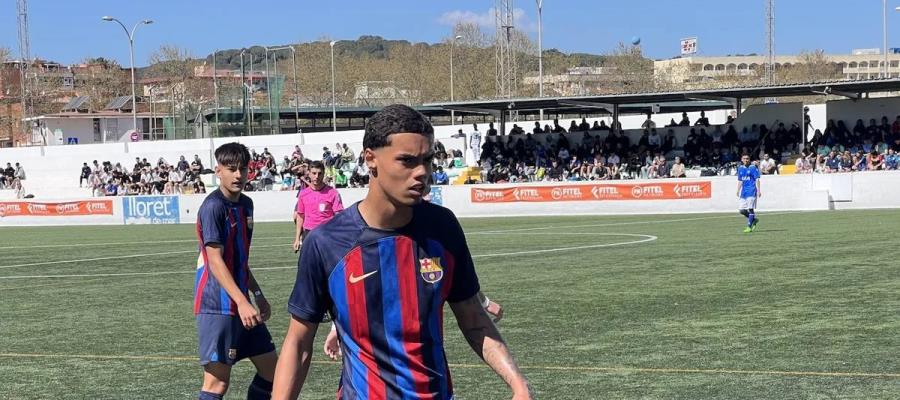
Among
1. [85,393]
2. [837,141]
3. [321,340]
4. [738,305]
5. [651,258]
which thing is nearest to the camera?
[85,393]

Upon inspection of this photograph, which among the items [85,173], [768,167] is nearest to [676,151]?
[768,167]

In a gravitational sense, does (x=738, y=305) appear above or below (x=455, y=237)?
below

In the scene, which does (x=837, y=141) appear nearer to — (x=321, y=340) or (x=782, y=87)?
(x=782, y=87)

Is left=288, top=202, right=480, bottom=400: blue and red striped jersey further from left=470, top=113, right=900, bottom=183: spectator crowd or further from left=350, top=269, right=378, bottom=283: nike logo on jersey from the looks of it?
left=470, top=113, right=900, bottom=183: spectator crowd

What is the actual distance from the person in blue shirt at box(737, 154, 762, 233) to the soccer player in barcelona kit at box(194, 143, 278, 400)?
1993cm

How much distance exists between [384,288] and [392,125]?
23.1 inches

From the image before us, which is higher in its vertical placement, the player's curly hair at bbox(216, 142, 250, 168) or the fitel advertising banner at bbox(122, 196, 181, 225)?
the player's curly hair at bbox(216, 142, 250, 168)

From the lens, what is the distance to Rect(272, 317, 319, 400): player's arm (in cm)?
412

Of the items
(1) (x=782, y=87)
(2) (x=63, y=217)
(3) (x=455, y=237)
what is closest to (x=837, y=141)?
(1) (x=782, y=87)

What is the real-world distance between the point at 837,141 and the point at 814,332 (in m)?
33.5

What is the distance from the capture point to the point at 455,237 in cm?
415

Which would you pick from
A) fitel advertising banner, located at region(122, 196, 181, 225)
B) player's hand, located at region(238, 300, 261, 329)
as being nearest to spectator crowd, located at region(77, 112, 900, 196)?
fitel advertising banner, located at region(122, 196, 181, 225)

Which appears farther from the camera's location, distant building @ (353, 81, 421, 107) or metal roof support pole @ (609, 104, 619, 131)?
distant building @ (353, 81, 421, 107)

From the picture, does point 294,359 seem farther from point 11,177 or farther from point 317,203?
point 11,177
